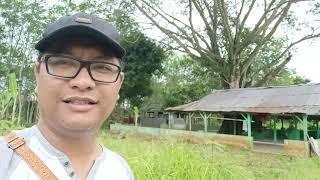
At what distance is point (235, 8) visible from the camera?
944 inches

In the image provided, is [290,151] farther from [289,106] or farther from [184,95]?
[184,95]

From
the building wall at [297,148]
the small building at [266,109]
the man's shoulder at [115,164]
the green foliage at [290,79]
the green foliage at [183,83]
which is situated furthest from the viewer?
the green foliage at [290,79]

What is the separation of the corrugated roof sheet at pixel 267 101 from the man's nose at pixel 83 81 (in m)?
15.6

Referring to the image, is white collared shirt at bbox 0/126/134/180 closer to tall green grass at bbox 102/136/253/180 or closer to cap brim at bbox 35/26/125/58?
cap brim at bbox 35/26/125/58

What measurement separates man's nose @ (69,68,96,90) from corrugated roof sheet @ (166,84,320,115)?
15.6 meters

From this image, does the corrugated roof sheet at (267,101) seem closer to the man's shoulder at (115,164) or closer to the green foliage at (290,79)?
the man's shoulder at (115,164)

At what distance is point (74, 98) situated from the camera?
122 cm

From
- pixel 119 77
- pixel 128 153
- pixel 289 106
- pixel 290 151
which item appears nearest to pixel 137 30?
pixel 289 106

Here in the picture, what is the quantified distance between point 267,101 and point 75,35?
1872 cm

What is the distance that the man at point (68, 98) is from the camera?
121 cm

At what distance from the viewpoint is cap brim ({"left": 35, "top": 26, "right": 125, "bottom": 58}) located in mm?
1223

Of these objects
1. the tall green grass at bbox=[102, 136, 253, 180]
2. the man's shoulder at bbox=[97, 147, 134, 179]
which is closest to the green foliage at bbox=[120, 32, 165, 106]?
the tall green grass at bbox=[102, 136, 253, 180]

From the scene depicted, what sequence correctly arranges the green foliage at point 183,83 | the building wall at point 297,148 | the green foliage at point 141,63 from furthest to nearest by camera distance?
the green foliage at point 183,83 → the green foliage at point 141,63 → the building wall at point 297,148

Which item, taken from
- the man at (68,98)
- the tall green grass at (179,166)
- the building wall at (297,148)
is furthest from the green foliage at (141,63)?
the man at (68,98)
